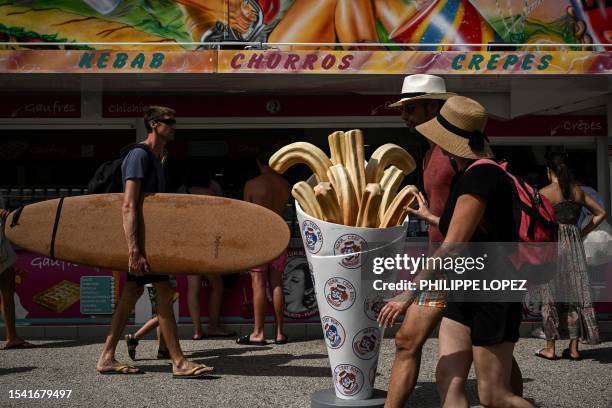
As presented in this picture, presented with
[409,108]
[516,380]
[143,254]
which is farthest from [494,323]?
[143,254]

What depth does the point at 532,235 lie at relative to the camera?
353 centimetres

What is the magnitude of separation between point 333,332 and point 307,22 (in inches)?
167

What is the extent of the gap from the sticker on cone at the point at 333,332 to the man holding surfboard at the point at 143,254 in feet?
4.62

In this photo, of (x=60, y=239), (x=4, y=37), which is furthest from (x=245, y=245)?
(x=4, y=37)

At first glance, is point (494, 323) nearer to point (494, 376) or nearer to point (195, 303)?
point (494, 376)

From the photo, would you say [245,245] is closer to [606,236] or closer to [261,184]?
[261,184]

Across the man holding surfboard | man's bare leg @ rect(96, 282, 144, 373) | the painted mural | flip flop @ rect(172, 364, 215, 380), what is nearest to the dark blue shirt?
the man holding surfboard

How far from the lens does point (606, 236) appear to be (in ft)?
26.9

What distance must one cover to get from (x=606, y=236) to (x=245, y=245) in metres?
3.94

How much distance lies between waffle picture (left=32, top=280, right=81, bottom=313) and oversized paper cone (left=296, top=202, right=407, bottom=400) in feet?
13.7

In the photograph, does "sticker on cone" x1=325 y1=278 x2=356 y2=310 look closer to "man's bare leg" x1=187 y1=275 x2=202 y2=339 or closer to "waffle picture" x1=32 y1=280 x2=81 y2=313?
"man's bare leg" x1=187 y1=275 x2=202 y2=339

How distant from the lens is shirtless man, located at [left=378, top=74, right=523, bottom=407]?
382 cm

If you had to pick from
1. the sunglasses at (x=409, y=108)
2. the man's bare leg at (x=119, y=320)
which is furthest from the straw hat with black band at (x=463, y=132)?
the man's bare leg at (x=119, y=320)

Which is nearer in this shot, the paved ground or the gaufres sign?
the paved ground
